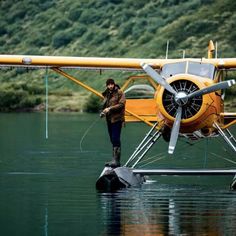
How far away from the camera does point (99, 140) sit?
1109 inches

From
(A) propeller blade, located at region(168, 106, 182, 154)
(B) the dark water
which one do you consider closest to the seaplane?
(A) propeller blade, located at region(168, 106, 182, 154)

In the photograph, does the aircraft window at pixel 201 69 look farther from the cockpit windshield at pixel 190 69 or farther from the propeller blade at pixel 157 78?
the propeller blade at pixel 157 78

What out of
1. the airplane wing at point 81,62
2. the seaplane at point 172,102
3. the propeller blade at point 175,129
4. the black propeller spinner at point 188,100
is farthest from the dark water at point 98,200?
the airplane wing at point 81,62

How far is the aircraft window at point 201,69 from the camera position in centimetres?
1540

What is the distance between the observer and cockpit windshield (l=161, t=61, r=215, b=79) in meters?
15.4

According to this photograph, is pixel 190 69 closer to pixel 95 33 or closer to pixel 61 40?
pixel 95 33

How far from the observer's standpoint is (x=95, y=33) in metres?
96.2

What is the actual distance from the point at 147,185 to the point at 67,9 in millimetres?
92183

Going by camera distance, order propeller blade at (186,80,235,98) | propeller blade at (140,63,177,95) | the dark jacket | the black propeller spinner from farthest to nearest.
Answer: the dark jacket → the black propeller spinner → propeller blade at (140,63,177,95) → propeller blade at (186,80,235,98)

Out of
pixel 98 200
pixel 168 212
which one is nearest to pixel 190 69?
pixel 98 200

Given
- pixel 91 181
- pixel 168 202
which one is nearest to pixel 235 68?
pixel 91 181

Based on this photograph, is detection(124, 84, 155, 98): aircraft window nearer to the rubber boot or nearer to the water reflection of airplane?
the rubber boot

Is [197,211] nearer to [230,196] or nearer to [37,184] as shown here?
[230,196]

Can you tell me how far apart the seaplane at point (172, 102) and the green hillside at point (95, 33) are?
159ft
